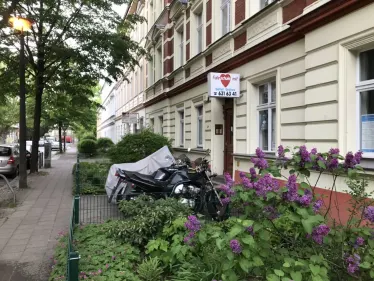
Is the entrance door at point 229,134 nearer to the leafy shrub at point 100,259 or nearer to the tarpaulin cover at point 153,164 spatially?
the tarpaulin cover at point 153,164

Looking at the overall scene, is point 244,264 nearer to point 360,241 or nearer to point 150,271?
point 360,241

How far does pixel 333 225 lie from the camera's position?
3.24 meters

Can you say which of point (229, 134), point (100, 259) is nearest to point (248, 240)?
point (100, 259)

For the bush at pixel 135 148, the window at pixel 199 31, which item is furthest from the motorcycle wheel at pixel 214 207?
the window at pixel 199 31

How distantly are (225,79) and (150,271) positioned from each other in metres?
7.20

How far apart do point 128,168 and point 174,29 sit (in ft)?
34.2

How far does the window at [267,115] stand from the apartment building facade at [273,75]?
0.03 meters

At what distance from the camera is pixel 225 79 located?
34.0ft

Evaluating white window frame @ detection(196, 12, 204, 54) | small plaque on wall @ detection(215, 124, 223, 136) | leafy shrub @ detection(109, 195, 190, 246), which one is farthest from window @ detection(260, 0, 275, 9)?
leafy shrub @ detection(109, 195, 190, 246)

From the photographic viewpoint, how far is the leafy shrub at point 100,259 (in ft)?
13.4

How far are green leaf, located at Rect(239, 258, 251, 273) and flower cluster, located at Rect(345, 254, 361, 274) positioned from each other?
692 millimetres

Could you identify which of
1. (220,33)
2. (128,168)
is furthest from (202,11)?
(128,168)

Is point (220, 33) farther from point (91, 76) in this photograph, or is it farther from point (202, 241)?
point (202, 241)

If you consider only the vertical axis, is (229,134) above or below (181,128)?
below
